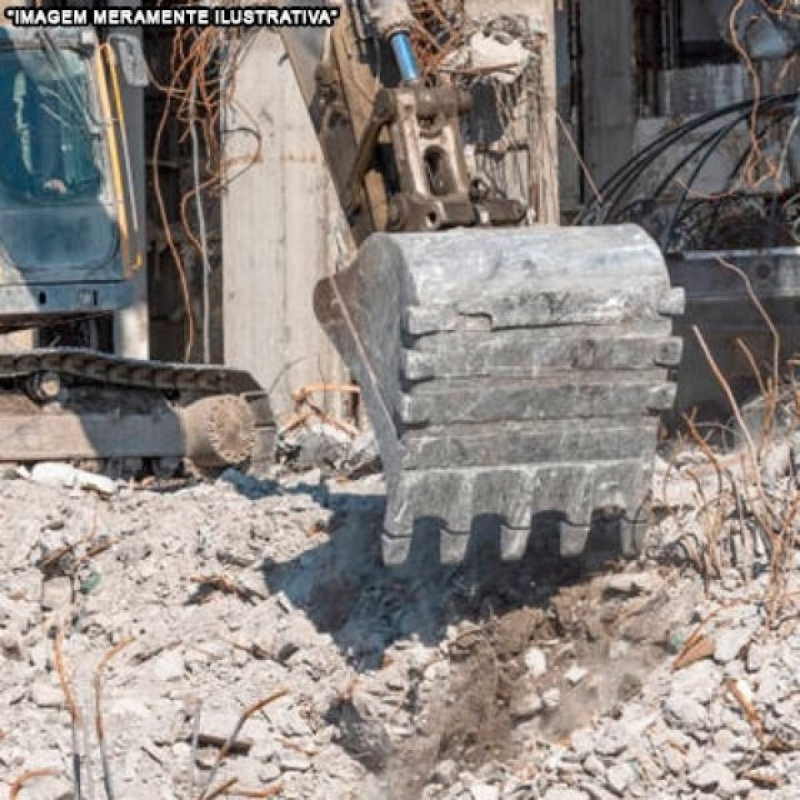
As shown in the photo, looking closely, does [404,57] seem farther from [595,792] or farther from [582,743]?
[595,792]

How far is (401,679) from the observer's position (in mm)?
6891

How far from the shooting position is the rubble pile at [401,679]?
21.1 feet

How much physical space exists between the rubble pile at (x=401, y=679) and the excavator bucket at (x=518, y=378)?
1.11 ft

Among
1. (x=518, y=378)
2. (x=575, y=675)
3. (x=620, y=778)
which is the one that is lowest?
(x=620, y=778)

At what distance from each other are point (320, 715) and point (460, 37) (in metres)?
5.87

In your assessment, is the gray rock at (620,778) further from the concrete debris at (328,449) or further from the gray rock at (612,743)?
the concrete debris at (328,449)

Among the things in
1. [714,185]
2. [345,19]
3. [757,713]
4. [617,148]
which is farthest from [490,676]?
[617,148]

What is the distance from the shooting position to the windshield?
401 inches

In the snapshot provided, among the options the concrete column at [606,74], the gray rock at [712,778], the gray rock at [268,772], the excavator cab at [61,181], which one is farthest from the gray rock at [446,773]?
the concrete column at [606,74]

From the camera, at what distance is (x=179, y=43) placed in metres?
13.2

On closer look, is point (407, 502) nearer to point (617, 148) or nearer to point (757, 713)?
point (757, 713)

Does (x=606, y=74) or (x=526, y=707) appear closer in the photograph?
(x=526, y=707)

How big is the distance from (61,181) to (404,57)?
10.5 ft

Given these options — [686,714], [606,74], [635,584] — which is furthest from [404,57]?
[606,74]
